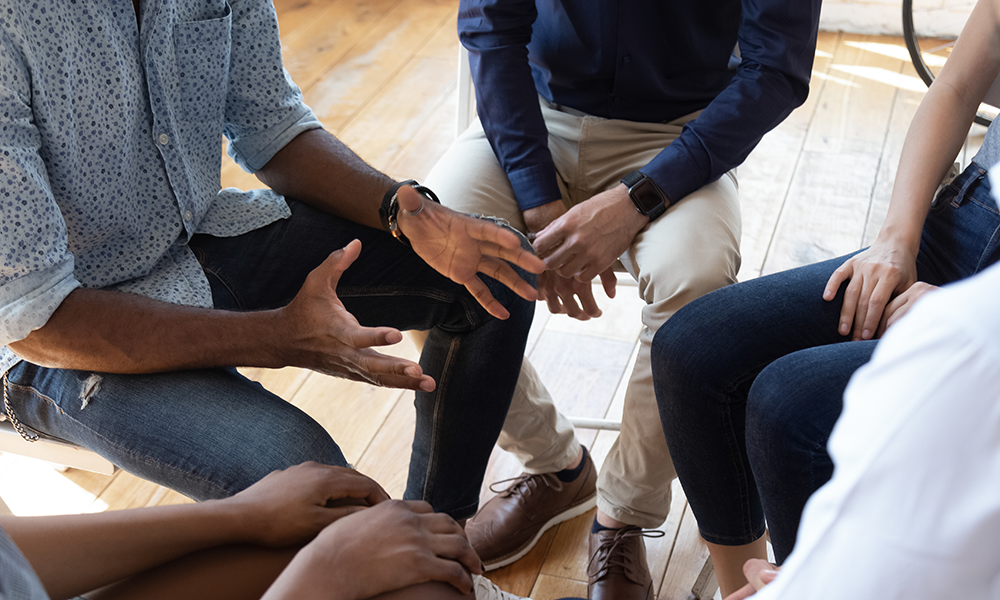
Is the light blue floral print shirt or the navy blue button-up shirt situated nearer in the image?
the light blue floral print shirt

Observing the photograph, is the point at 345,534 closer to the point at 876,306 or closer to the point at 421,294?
the point at 421,294

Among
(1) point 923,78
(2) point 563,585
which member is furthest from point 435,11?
(2) point 563,585

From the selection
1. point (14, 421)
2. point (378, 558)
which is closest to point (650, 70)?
point (378, 558)

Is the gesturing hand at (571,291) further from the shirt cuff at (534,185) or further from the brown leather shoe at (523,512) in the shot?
the brown leather shoe at (523,512)

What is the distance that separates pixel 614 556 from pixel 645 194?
0.54 m

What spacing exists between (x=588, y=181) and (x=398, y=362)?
556 mm

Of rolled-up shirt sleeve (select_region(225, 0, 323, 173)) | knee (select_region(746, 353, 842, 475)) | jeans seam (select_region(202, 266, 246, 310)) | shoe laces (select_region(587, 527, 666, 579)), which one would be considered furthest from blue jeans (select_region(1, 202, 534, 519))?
knee (select_region(746, 353, 842, 475))

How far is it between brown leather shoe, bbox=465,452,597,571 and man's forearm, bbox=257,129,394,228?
20.4 inches

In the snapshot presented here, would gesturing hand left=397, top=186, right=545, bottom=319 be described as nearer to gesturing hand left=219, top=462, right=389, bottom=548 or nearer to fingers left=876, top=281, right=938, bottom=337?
gesturing hand left=219, top=462, right=389, bottom=548

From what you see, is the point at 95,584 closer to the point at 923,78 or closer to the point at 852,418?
the point at 852,418

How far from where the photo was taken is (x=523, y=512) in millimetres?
1320

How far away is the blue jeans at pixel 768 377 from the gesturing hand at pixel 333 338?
1.10 ft

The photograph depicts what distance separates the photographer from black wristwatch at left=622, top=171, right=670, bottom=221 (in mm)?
1166

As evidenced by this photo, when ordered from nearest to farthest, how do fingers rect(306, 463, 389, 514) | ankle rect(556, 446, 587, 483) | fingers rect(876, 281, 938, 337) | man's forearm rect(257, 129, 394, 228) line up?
fingers rect(306, 463, 389, 514)
fingers rect(876, 281, 938, 337)
man's forearm rect(257, 129, 394, 228)
ankle rect(556, 446, 587, 483)
